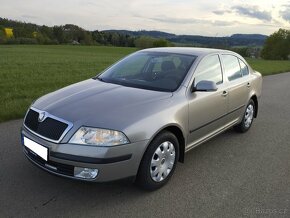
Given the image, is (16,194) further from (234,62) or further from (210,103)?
(234,62)

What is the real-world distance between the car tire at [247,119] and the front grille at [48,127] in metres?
3.59

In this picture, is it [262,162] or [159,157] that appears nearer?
[159,157]

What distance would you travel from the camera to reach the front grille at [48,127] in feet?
10.9

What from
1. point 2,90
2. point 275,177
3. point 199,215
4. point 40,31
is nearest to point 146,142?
point 199,215

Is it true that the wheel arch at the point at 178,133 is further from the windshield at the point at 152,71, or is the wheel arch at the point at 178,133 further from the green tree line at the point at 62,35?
the green tree line at the point at 62,35

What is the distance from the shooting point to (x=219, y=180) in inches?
163

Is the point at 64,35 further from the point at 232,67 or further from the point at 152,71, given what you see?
the point at 152,71

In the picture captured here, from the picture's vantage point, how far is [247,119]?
6.18 metres

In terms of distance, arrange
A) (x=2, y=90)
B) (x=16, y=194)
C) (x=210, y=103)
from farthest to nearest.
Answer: (x=2, y=90) → (x=210, y=103) → (x=16, y=194)

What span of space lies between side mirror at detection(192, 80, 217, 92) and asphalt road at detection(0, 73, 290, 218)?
1.03 m

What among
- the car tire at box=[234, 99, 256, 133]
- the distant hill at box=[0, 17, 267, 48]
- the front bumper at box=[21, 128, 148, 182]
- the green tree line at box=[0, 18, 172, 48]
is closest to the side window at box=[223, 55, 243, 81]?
the car tire at box=[234, 99, 256, 133]

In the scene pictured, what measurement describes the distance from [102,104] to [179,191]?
4.16 feet

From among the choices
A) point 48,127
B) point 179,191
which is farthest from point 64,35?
point 179,191

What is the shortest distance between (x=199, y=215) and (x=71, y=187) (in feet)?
4.59
